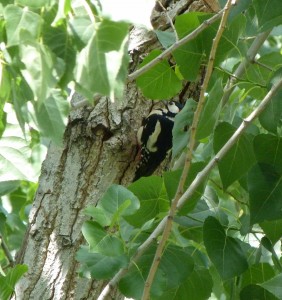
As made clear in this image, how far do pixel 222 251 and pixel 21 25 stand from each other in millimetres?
806

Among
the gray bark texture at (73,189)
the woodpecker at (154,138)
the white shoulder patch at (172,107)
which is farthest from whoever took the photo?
the white shoulder patch at (172,107)

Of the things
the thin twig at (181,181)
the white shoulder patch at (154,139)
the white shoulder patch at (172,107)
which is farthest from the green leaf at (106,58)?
the white shoulder patch at (172,107)

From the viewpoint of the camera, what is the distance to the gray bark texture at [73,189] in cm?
204

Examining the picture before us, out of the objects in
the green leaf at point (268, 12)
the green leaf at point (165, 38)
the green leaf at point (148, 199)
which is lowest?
the green leaf at point (148, 199)

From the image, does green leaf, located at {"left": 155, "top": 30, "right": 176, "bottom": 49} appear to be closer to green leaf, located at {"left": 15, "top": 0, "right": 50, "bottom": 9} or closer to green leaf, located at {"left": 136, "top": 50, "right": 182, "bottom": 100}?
green leaf, located at {"left": 136, "top": 50, "right": 182, "bottom": 100}

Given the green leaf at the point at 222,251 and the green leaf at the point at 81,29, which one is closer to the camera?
the green leaf at the point at 81,29

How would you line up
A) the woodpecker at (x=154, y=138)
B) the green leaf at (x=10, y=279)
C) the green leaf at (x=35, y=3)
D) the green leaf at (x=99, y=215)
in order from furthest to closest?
the woodpecker at (x=154, y=138), the green leaf at (x=10, y=279), the green leaf at (x=99, y=215), the green leaf at (x=35, y=3)

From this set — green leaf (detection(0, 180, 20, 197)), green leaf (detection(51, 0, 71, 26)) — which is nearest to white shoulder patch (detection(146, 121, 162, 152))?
green leaf (detection(0, 180, 20, 197))

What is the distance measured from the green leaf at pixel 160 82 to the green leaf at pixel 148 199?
250 mm

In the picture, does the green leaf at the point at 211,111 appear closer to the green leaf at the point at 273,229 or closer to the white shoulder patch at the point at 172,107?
the green leaf at the point at 273,229

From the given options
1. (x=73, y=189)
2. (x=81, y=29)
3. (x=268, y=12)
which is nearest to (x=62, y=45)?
(x=81, y=29)

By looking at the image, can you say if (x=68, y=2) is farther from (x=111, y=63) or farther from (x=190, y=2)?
(x=190, y=2)

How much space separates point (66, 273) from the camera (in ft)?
6.67

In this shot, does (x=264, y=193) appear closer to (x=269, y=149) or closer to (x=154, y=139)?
(x=269, y=149)
